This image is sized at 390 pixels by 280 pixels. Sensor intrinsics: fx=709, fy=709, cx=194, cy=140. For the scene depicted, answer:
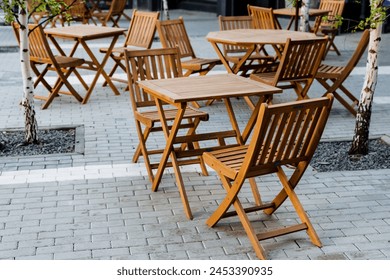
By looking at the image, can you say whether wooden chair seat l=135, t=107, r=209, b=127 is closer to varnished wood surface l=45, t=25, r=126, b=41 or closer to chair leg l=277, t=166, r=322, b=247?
chair leg l=277, t=166, r=322, b=247

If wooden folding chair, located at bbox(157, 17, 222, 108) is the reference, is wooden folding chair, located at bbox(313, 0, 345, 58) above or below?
below

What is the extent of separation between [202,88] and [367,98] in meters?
1.99

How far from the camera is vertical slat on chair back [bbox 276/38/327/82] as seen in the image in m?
7.63

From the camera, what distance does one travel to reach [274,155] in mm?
4832

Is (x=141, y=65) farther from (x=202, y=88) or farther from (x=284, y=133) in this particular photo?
(x=284, y=133)

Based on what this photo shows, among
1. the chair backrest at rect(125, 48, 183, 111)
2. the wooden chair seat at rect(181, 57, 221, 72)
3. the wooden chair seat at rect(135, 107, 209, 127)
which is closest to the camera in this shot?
the wooden chair seat at rect(135, 107, 209, 127)

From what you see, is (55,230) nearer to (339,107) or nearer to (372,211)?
(372,211)

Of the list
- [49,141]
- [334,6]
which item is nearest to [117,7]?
[334,6]

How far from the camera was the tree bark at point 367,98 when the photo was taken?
679cm

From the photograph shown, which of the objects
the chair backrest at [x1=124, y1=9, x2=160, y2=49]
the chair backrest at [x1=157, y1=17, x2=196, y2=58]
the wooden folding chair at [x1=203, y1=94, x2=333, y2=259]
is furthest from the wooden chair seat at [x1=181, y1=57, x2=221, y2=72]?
the wooden folding chair at [x1=203, y1=94, x2=333, y2=259]

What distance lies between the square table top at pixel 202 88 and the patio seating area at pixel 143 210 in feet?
2.95

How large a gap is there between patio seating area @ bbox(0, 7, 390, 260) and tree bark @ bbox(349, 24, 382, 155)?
1.61ft

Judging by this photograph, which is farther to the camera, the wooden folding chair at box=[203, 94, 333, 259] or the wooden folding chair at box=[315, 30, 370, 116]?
the wooden folding chair at box=[315, 30, 370, 116]

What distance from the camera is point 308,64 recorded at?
25.9 feet
